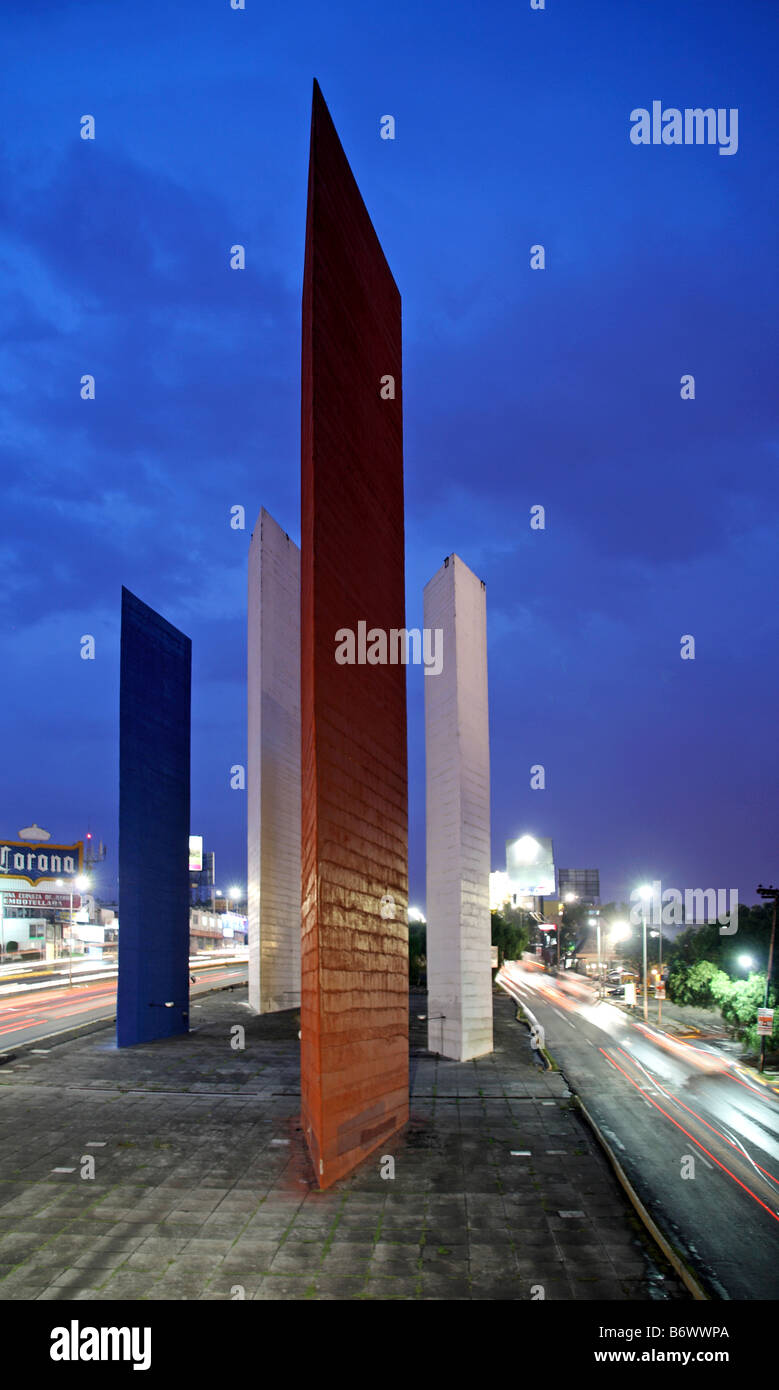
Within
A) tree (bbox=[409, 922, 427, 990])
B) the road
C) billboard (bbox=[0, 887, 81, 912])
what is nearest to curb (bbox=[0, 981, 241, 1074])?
A: the road

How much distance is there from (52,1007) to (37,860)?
2711 cm

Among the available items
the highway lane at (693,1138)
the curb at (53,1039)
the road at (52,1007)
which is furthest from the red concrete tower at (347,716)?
the road at (52,1007)

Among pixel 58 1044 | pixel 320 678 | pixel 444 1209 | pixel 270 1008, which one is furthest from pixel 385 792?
pixel 270 1008

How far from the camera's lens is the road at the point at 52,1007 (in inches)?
1200

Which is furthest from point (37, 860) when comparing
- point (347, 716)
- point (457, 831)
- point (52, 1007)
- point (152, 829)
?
point (347, 716)

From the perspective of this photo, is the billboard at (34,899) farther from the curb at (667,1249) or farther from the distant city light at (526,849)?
the curb at (667,1249)

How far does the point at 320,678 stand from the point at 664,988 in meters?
42.5

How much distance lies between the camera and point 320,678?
14.2 meters

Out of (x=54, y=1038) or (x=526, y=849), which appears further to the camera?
(x=526, y=849)

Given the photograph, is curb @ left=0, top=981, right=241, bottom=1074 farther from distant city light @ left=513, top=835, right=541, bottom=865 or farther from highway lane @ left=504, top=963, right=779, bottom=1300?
distant city light @ left=513, top=835, right=541, bottom=865

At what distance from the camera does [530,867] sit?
316 ft

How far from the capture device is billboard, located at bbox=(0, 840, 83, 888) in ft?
201

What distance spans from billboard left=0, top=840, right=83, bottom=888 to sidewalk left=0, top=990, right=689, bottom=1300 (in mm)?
42941

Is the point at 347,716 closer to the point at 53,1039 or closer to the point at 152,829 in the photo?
the point at 152,829
